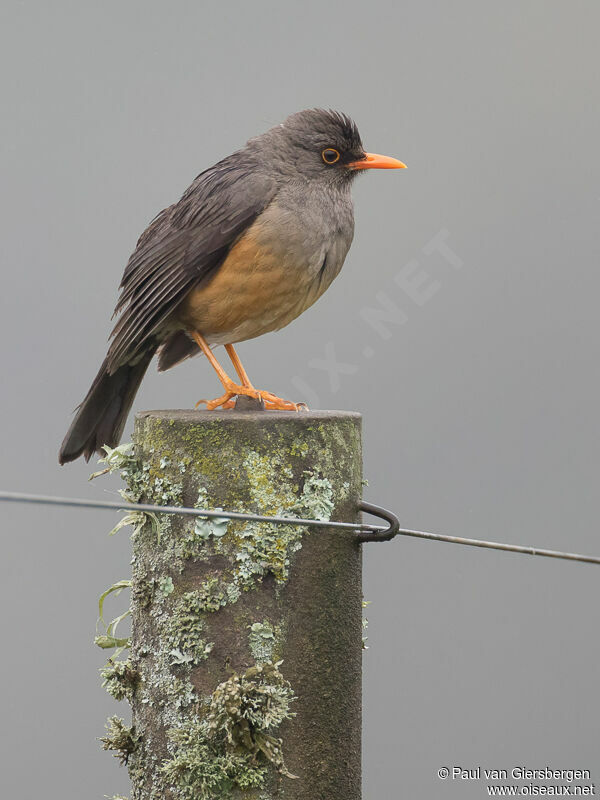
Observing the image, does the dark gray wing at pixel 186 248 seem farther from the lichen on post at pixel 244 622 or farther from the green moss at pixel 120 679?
the green moss at pixel 120 679

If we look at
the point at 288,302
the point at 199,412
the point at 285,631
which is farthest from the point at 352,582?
the point at 288,302

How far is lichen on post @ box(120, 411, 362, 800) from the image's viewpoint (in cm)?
222

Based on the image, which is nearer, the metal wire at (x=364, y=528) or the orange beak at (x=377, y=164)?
the metal wire at (x=364, y=528)

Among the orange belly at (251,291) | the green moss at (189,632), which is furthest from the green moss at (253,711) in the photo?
the orange belly at (251,291)

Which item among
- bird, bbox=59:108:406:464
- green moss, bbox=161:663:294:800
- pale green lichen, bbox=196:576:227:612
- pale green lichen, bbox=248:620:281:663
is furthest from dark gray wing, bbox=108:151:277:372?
green moss, bbox=161:663:294:800

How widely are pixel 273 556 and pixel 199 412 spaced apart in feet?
1.47

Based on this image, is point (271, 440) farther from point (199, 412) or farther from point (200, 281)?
point (200, 281)

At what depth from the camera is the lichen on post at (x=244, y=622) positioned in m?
2.22

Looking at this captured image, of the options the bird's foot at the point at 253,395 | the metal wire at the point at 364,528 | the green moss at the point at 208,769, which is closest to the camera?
the metal wire at the point at 364,528

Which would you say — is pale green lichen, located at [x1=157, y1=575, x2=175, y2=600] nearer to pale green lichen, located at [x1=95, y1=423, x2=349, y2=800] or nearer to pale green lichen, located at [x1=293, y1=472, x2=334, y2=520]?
pale green lichen, located at [x1=95, y1=423, x2=349, y2=800]

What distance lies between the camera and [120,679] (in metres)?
2.41

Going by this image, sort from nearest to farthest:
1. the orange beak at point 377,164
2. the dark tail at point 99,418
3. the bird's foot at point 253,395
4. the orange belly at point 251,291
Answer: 1. the bird's foot at point 253,395
2. the orange belly at point 251,291
3. the dark tail at point 99,418
4. the orange beak at point 377,164

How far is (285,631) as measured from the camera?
2279 mm

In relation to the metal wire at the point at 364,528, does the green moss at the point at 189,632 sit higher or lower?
lower
